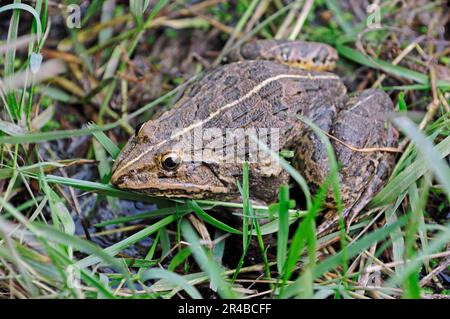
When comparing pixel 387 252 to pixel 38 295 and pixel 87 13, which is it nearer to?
pixel 38 295

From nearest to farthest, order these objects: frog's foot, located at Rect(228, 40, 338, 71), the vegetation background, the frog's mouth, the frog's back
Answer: the vegetation background
the frog's mouth
the frog's back
frog's foot, located at Rect(228, 40, 338, 71)

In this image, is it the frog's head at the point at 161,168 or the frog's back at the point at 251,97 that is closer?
the frog's head at the point at 161,168

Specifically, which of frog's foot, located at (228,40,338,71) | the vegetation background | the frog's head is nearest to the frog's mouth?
the frog's head

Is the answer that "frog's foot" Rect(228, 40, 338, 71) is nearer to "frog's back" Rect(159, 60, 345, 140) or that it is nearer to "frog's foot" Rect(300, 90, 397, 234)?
"frog's back" Rect(159, 60, 345, 140)

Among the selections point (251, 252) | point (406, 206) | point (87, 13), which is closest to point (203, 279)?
point (251, 252)

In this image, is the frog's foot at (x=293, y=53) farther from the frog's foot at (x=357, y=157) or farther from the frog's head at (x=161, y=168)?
the frog's head at (x=161, y=168)

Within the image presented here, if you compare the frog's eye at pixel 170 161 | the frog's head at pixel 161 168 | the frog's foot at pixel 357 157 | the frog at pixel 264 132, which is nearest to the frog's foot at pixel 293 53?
the frog at pixel 264 132

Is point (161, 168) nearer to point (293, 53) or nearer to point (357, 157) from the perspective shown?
point (357, 157)
